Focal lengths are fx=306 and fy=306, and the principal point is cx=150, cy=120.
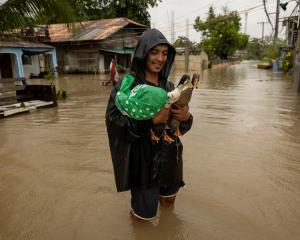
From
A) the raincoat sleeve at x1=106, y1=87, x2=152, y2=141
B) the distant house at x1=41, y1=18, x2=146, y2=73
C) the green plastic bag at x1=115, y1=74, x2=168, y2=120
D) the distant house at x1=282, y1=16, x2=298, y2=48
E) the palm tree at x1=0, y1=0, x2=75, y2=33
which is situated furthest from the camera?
the distant house at x1=41, y1=18, x2=146, y2=73

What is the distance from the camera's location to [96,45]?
2330cm

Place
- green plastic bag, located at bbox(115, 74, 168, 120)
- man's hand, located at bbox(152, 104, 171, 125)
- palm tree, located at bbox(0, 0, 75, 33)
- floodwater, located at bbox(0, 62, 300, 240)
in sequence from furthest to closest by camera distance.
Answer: palm tree, located at bbox(0, 0, 75, 33)
floodwater, located at bbox(0, 62, 300, 240)
man's hand, located at bbox(152, 104, 171, 125)
green plastic bag, located at bbox(115, 74, 168, 120)

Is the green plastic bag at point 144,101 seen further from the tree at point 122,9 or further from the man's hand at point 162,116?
the tree at point 122,9

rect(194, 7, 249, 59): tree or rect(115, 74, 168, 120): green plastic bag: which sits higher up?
rect(194, 7, 249, 59): tree

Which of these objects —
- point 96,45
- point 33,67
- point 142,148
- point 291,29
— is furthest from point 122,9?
point 142,148

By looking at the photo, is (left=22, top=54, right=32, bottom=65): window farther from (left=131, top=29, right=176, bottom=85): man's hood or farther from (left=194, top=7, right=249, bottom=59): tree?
(left=194, top=7, right=249, bottom=59): tree

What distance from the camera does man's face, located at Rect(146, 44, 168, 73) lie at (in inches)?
79.4

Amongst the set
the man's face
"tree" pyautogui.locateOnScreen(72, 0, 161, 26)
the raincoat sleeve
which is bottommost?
the raincoat sleeve

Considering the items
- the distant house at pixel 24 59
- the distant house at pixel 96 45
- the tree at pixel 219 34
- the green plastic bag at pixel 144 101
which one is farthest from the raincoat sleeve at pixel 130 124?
the tree at pixel 219 34

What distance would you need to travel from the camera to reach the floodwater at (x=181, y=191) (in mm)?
2705

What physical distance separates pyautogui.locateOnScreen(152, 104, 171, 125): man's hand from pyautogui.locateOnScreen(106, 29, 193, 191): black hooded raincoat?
0.23ft

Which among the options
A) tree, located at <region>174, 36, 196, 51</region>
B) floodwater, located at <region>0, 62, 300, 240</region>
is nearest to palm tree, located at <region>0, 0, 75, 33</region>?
tree, located at <region>174, 36, 196, 51</region>

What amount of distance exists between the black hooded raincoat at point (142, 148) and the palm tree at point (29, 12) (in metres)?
2.70

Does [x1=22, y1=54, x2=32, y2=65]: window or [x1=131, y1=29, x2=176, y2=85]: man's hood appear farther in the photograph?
[x1=22, y1=54, x2=32, y2=65]: window
